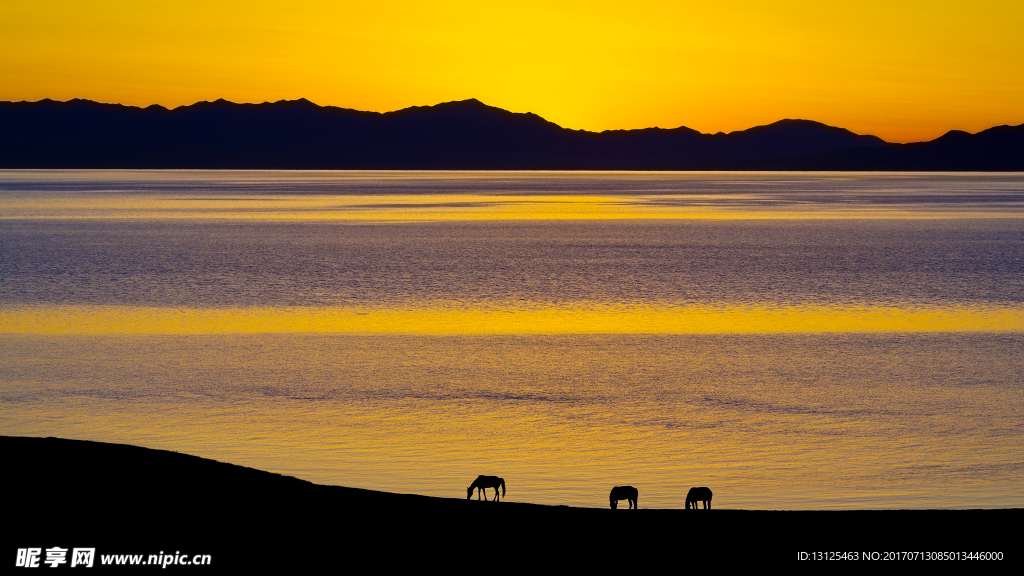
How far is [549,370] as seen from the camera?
1962cm

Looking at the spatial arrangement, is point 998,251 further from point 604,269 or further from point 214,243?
point 214,243

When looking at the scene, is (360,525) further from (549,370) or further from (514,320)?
(514,320)

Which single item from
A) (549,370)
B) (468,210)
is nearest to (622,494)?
(549,370)

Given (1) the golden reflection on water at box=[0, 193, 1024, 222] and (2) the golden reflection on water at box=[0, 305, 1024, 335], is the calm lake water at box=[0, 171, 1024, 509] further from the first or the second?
(1) the golden reflection on water at box=[0, 193, 1024, 222]

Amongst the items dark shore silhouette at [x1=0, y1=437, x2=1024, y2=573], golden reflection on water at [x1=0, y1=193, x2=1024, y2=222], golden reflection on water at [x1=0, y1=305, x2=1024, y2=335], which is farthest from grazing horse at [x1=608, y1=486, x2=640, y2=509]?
golden reflection on water at [x1=0, y1=193, x2=1024, y2=222]

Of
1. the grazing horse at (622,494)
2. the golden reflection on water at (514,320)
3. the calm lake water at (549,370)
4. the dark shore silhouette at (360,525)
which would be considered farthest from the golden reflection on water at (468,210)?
the dark shore silhouette at (360,525)

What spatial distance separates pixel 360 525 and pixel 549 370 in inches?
452

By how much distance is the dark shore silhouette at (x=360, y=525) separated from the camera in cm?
761

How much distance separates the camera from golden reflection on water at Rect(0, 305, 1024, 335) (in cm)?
2552

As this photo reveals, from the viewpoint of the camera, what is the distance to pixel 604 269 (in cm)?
4375

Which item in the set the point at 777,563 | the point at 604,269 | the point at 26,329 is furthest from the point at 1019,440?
the point at 604,269

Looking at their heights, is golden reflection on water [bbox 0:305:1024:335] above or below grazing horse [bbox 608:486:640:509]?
below

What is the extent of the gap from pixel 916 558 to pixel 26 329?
22410 mm

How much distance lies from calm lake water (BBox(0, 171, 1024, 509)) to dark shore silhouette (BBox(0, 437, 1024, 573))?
2.70 meters
